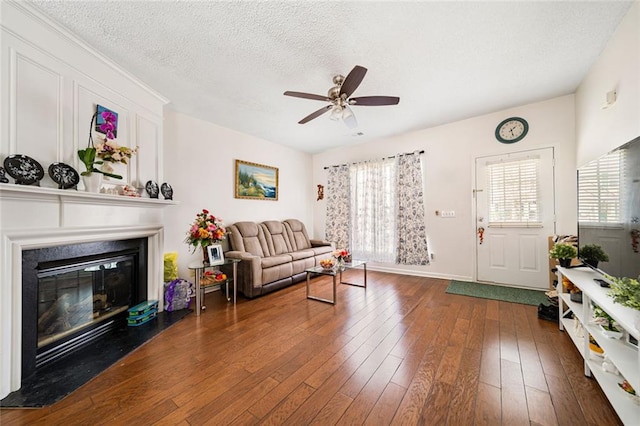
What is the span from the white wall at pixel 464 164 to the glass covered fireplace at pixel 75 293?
3993 millimetres

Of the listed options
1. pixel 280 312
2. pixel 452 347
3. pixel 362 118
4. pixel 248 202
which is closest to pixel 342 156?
pixel 362 118

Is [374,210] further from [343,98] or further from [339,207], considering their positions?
[343,98]

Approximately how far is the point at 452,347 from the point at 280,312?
1754 millimetres

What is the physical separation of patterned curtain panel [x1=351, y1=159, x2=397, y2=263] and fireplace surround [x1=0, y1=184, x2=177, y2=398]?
3760mm

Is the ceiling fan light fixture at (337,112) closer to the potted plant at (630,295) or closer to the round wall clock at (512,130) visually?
the potted plant at (630,295)

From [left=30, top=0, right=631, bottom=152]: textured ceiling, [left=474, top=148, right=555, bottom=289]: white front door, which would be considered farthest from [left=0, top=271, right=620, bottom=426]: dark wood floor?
[left=30, top=0, right=631, bottom=152]: textured ceiling

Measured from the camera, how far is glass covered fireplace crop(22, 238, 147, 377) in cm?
164

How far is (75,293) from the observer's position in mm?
2031

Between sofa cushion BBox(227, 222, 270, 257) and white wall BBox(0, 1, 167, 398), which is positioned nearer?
white wall BBox(0, 1, 167, 398)

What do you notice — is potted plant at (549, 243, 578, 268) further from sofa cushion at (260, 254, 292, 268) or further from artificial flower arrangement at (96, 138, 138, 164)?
artificial flower arrangement at (96, 138, 138, 164)

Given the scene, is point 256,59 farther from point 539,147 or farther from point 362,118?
point 539,147

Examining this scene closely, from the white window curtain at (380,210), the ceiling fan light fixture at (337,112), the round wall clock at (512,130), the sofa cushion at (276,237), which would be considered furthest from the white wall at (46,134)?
the round wall clock at (512,130)

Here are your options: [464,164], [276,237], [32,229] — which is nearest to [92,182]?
[32,229]

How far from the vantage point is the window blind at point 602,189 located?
5.17 feet
